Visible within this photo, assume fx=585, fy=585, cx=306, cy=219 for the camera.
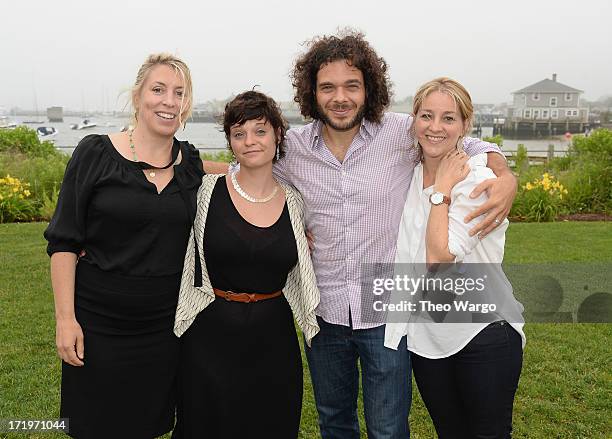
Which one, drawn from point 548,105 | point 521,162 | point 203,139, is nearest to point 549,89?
point 548,105

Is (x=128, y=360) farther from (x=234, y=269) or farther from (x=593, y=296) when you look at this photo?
(x=593, y=296)

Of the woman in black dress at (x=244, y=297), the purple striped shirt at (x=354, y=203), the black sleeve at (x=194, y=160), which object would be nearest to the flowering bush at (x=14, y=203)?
the black sleeve at (x=194, y=160)

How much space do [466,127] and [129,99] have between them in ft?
5.20

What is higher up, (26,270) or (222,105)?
(222,105)

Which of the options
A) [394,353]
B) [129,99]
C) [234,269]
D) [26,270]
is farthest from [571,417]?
[26,270]

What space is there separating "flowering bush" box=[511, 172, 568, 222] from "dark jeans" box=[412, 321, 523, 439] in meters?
9.40

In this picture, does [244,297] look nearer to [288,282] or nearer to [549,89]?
[288,282]

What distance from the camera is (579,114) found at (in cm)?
8325

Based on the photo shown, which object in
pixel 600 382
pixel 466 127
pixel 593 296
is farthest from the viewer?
pixel 593 296

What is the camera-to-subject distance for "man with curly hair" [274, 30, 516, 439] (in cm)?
288

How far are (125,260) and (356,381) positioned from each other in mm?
1384

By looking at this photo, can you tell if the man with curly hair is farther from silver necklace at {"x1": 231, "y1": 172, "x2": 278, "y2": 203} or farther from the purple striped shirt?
silver necklace at {"x1": 231, "y1": 172, "x2": 278, "y2": 203}

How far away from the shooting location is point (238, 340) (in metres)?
2.75

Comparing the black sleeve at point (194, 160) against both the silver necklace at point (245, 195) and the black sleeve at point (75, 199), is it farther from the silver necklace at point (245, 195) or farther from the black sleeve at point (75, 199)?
the black sleeve at point (75, 199)
